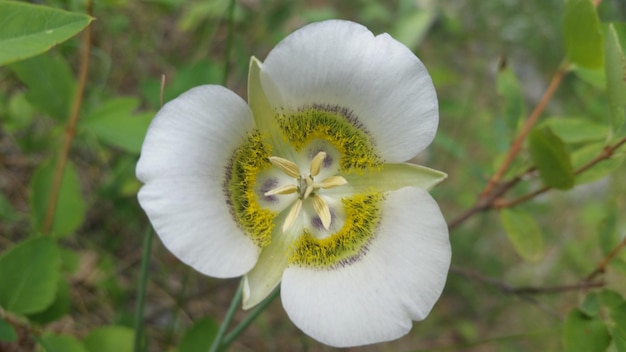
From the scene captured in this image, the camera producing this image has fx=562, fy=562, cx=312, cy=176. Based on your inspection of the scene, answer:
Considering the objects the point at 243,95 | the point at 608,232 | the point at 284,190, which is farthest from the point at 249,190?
the point at 243,95

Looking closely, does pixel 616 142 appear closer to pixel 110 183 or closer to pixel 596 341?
pixel 596 341

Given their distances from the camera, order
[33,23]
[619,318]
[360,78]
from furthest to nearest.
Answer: [619,318] → [360,78] → [33,23]

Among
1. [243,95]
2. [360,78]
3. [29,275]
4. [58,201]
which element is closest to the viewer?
[360,78]

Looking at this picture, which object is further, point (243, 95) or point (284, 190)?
point (243, 95)

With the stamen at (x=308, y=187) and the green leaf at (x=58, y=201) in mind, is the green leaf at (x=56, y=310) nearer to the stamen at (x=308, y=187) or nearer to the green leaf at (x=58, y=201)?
the green leaf at (x=58, y=201)

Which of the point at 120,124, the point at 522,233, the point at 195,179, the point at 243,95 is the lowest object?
the point at 243,95

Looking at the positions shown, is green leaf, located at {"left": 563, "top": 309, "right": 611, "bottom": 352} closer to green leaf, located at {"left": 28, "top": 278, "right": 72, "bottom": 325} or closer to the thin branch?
the thin branch

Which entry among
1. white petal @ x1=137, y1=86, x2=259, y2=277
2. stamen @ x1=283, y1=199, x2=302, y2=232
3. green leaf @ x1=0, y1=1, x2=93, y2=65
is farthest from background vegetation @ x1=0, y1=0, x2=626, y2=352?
stamen @ x1=283, y1=199, x2=302, y2=232

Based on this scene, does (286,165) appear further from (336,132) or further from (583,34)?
(583,34)
